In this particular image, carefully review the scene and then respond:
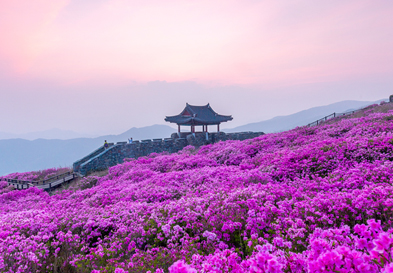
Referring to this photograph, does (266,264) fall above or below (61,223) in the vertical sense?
above

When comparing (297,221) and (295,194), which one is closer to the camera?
(297,221)

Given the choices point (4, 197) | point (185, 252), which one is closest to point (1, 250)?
point (185, 252)

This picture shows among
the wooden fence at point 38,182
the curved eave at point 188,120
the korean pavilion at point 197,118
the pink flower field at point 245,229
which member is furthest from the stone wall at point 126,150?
the pink flower field at point 245,229

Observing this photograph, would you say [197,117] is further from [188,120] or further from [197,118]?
[188,120]

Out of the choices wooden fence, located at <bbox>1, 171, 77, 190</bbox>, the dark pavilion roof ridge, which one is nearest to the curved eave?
the dark pavilion roof ridge

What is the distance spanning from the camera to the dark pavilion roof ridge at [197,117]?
1371 inches

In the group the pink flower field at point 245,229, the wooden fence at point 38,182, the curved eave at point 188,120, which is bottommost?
the wooden fence at point 38,182

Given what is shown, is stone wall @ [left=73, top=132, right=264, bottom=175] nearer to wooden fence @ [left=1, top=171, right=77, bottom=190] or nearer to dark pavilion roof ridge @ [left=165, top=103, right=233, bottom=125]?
wooden fence @ [left=1, top=171, right=77, bottom=190]

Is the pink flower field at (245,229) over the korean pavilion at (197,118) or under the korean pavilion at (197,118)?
under

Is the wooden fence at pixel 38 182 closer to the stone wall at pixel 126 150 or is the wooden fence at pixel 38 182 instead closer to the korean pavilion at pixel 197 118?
the stone wall at pixel 126 150

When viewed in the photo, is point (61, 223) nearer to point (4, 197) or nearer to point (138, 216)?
point (138, 216)

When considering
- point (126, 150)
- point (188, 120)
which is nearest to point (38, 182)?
point (126, 150)

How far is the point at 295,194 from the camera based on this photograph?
214 inches

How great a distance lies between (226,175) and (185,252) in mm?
6097
